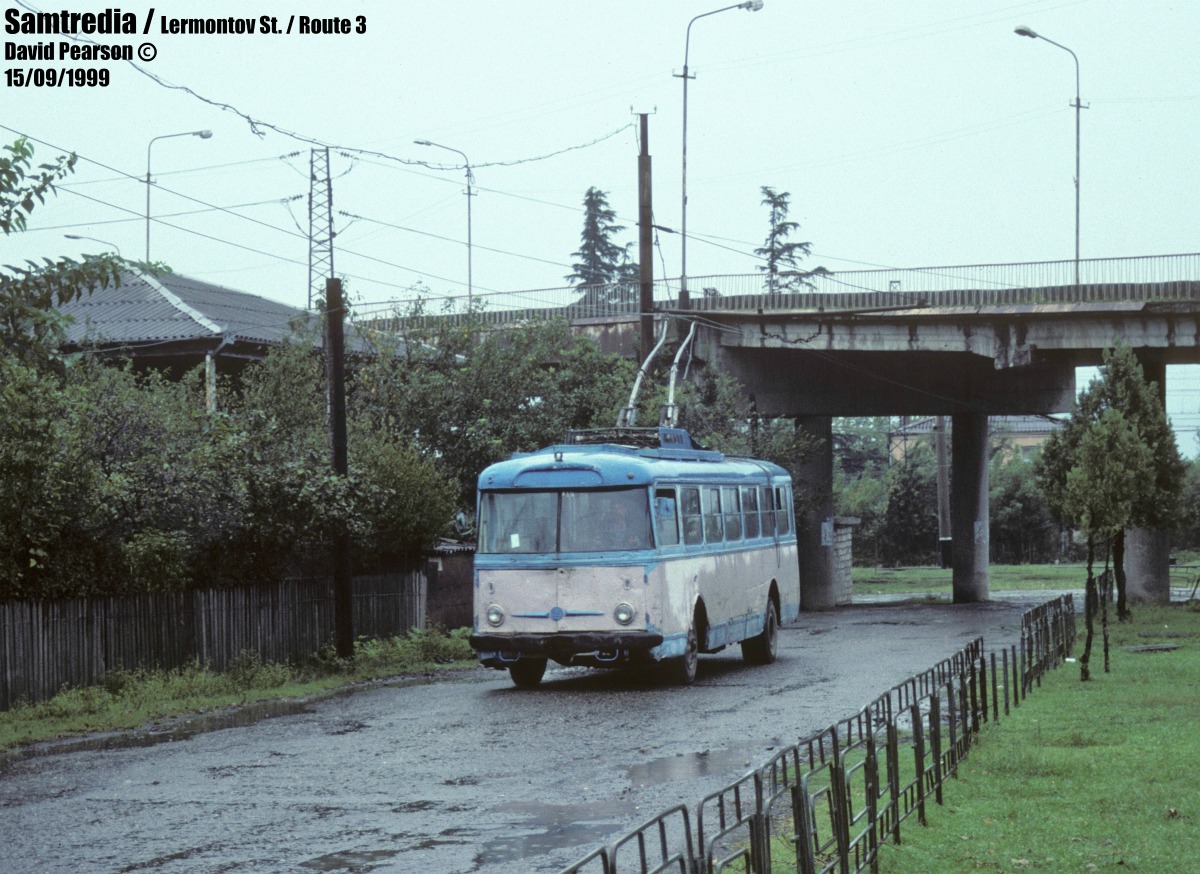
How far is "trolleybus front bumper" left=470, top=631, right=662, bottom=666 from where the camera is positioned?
20.0m

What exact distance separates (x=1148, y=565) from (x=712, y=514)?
19674 millimetres

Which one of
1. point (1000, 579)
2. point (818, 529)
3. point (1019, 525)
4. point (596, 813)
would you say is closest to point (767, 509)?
point (596, 813)

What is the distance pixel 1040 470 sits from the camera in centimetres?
3594

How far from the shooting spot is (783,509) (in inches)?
1106

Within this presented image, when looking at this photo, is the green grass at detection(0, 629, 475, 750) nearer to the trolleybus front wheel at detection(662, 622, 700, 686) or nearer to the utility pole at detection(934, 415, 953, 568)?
the trolleybus front wheel at detection(662, 622, 700, 686)

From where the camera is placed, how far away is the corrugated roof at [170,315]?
37312 mm

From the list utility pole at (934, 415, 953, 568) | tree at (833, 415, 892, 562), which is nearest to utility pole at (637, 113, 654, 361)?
utility pole at (934, 415, 953, 568)

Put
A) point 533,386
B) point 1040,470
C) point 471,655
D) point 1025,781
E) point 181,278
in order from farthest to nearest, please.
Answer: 1. point 181,278
2. point 533,386
3. point 1040,470
4. point 471,655
5. point 1025,781

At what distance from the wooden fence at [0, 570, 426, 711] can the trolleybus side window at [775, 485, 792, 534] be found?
22.8 feet

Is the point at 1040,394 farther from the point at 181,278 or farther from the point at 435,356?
the point at 181,278

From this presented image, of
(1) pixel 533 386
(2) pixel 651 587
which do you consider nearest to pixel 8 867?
(2) pixel 651 587

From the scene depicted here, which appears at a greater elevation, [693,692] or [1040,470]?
[1040,470]

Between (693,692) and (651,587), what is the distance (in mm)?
1489

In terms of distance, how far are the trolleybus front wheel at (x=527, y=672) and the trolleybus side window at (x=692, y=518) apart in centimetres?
264
